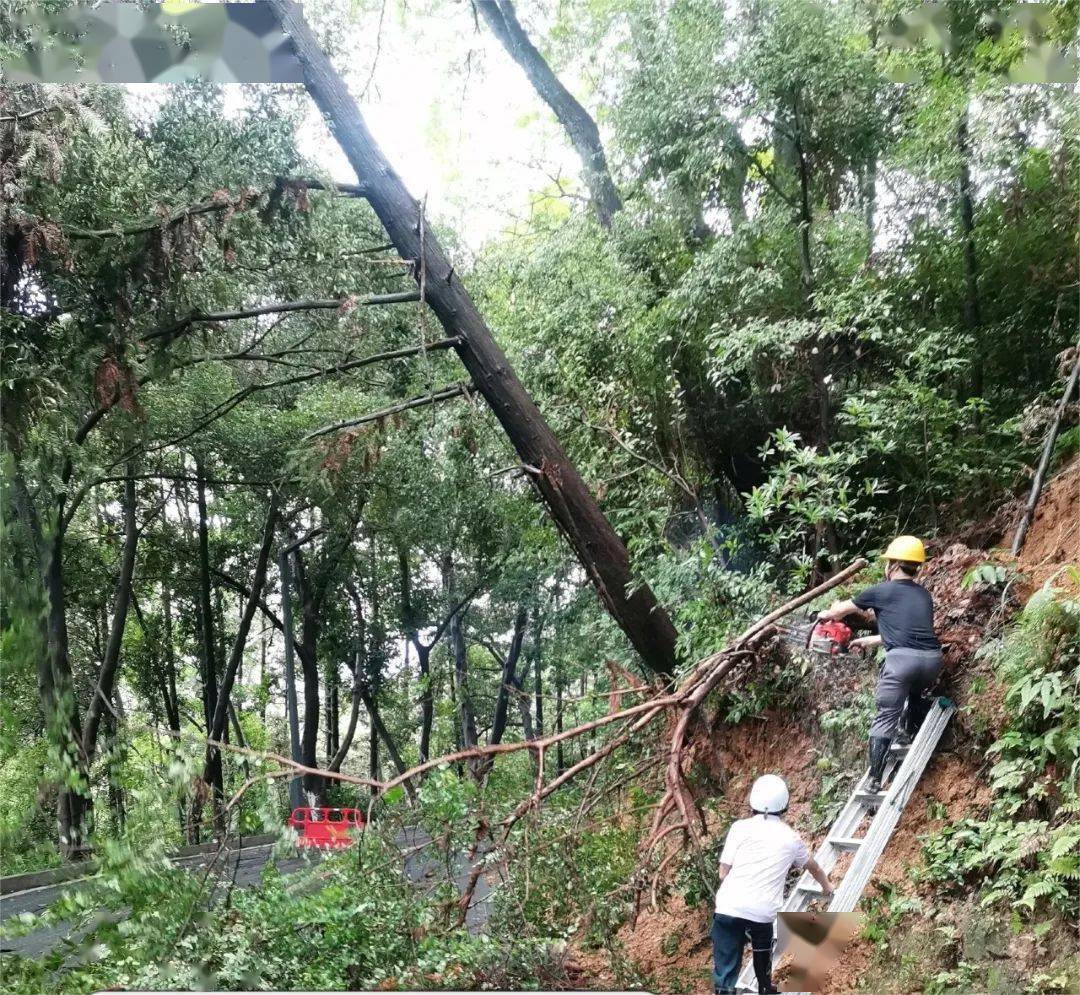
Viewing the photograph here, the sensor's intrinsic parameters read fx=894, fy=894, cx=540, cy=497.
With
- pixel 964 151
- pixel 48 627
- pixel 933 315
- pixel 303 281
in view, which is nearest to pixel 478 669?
pixel 48 627

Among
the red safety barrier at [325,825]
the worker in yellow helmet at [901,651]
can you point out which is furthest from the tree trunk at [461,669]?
the worker in yellow helmet at [901,651]

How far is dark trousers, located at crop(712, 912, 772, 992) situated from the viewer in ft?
9.03

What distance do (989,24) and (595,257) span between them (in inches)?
75.1

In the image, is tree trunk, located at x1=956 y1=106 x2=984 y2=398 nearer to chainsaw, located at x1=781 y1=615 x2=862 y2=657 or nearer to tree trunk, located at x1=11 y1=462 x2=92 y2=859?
chainsaw, located at x1=781 y1=615 x2=862 y2=657

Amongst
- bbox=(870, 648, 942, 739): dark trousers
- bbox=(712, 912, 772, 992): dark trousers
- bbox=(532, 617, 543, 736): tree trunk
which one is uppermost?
bbox=(532, 617, 543, 736): tree trunk

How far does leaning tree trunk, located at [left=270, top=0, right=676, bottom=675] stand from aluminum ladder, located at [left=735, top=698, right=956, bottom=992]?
984 millimetres

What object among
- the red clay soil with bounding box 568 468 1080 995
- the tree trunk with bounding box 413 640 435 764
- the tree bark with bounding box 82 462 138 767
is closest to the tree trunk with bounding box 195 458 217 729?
the tree bark with bounding box 82 462 138 767

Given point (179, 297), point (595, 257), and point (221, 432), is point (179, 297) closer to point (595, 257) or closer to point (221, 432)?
point (221, 432)

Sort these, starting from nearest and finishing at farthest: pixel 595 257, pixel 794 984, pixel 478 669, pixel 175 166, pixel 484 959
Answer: pixel 794 984
pixel 484 959
pixel 478 669
pixel 175 166
pixel 595 257

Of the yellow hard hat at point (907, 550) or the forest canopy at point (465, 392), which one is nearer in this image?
the yellow hard hat at point (907, 550)

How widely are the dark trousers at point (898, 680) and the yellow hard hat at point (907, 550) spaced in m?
0.33

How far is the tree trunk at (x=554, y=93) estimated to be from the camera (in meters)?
4.05

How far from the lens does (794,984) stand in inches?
109

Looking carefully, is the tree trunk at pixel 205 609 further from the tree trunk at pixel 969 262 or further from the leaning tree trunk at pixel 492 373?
the tree trunk at pixel 969 262
